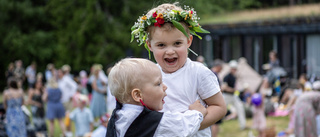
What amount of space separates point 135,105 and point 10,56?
24954 millimetres

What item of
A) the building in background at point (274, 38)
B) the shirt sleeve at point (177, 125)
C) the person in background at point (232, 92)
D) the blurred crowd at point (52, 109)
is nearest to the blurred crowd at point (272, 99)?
the person in background at point (232, 92)

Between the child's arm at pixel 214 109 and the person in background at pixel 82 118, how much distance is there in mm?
6438

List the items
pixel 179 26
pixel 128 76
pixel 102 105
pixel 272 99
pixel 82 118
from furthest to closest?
pixel 272 99 → pixel 102 105 → pixel 82 118 → pixel 179 26 → pixel 128 76

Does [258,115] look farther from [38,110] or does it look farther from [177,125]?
[177,125]

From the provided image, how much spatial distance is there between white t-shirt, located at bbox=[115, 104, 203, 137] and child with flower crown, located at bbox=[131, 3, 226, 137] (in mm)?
170

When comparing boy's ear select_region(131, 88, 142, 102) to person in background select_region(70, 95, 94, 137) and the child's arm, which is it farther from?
person in background select_region(70, 95, 94, 137)

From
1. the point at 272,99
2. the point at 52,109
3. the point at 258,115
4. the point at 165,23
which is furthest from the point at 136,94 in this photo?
the point at 272,99

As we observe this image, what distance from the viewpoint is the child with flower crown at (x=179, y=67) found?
2.43 meters

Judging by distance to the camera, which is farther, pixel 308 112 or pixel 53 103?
pixel 53 103

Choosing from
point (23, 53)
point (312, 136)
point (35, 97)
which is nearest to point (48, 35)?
point (23, 53)

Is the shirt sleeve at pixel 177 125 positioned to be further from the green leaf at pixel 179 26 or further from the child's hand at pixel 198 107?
the green leaf at pixel 179 26

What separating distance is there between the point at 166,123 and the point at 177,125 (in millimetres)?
65

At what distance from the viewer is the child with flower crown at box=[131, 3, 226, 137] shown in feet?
A: 7.97

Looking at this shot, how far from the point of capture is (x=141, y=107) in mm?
2242
